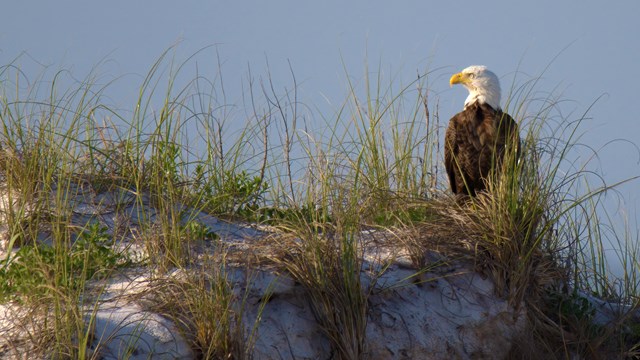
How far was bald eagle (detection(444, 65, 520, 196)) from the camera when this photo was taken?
21.3ft

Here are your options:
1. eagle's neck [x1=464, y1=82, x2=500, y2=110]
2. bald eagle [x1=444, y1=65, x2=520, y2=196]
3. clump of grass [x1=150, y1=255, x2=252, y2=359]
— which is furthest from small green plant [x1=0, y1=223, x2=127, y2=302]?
eagle's neck [x1=464, y1=82, x2=500, y2=110]

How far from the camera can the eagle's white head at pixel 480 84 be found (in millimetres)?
6738

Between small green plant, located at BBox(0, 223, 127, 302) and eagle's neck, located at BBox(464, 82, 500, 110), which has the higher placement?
eagle's neck, located at BBox(464, 82, 500, 110)

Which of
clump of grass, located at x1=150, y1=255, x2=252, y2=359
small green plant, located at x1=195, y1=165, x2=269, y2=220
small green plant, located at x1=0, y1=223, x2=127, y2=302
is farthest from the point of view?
small green plant, located at x1=195, y1=165, x2=269, y2=220

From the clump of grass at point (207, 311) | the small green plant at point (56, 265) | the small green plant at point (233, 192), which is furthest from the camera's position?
the small green plant at point (233, 192)

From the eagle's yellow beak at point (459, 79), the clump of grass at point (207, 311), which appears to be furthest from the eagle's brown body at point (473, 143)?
the clump of grass at point (207, 311)

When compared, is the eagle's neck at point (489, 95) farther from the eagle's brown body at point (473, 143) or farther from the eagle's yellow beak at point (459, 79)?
the eagle's yellow beak at point (459, 79)

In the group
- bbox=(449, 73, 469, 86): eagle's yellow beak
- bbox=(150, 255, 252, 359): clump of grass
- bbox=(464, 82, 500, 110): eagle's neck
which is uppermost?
bbox=(449, 73, 469, 86): eagle's yellow beak

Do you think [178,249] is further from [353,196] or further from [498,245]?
[498,245]

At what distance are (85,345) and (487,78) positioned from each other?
383 centimetres

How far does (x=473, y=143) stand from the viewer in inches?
260

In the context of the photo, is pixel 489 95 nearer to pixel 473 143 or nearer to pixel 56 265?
pixel 473 143

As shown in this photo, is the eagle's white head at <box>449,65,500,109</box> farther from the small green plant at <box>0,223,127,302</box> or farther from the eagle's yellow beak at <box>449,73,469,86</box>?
the small green plant at <box>0,223,127,302</box>

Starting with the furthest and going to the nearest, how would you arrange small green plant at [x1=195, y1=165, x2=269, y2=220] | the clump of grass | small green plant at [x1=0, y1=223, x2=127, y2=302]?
small green plant at [x1=195, y1=165, x2=269, y2=220] → small green plant at [x1=0, y1=223, x2=127, y2=302] → the clump of grass
